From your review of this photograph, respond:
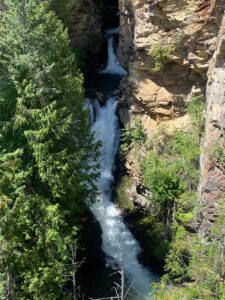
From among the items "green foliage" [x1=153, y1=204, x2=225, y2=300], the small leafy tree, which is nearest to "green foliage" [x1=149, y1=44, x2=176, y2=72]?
the small leafy tree

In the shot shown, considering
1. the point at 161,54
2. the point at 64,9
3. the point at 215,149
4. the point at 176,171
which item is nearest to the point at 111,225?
the point at 176,171

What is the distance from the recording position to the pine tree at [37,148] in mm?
16266

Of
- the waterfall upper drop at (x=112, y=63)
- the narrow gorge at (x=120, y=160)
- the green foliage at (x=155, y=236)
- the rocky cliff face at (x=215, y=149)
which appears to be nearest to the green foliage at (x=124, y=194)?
the narrow gorge at (x=120, y=160)

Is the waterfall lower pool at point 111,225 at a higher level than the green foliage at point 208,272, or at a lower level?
lower

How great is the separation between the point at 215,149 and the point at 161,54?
667cm

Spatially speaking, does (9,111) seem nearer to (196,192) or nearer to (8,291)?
(8,291)

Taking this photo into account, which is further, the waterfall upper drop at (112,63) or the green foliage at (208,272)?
the waterfall upper drop at (112,63)

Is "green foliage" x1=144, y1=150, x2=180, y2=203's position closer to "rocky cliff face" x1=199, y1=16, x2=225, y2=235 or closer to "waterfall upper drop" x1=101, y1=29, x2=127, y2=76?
"rocky cliff face" x1=199, y1=16, x2=225, y2=235

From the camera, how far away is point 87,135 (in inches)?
762

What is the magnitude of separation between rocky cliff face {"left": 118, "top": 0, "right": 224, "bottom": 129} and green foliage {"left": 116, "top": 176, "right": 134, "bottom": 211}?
3.47 meters

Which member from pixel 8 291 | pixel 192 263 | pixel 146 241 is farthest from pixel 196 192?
pixel 8 291

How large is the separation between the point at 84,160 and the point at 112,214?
5394mm

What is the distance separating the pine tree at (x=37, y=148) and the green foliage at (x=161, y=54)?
5.13 meters

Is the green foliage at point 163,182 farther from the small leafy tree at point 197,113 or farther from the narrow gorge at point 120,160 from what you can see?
the small leafy tree at point 197,113
